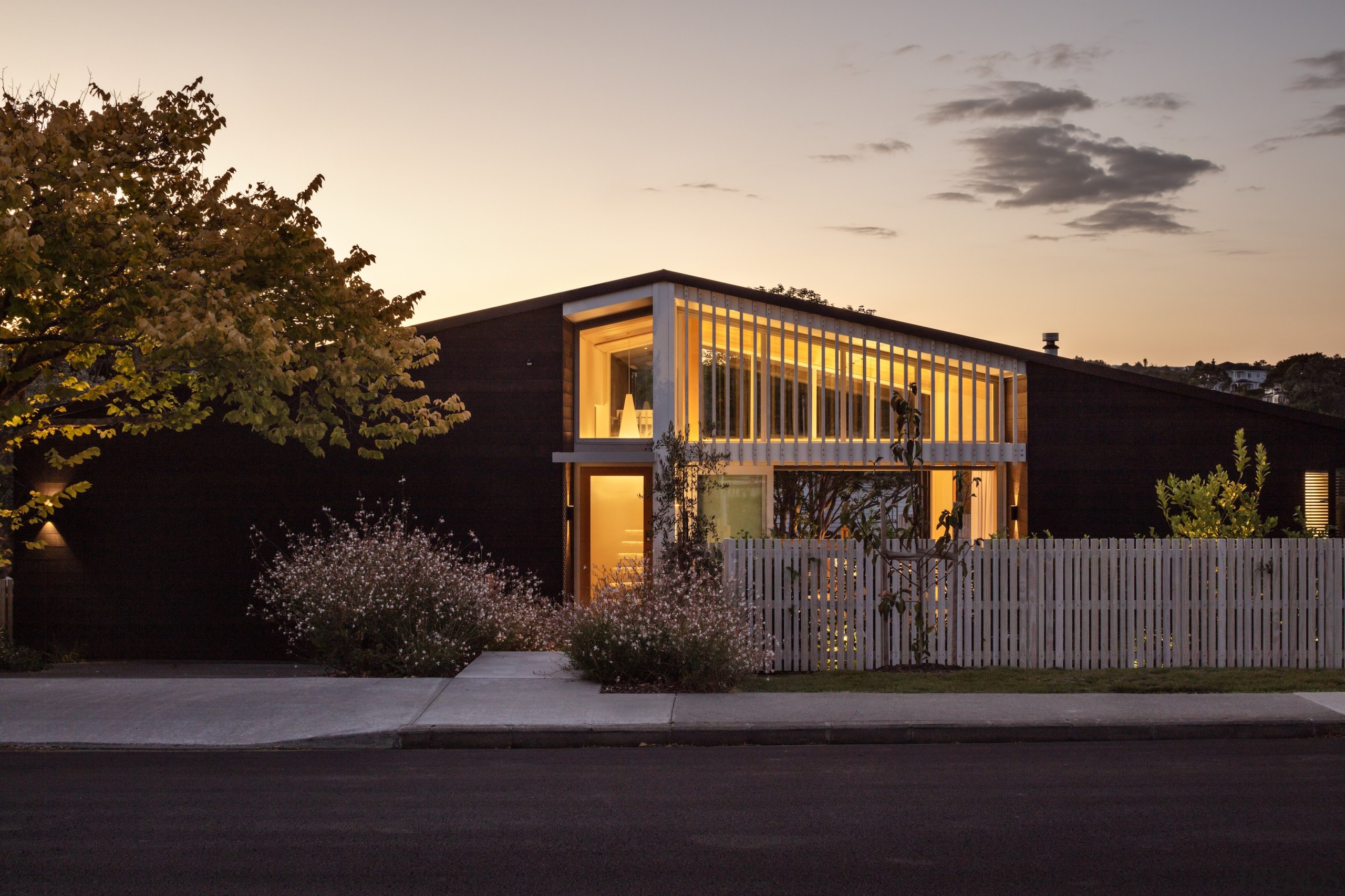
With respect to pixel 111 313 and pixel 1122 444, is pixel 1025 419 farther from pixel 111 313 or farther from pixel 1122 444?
pixel 111 313

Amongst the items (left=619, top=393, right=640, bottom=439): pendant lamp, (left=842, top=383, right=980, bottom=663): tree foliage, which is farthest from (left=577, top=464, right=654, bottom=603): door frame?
(left=842, top=383, right=980, bottom=663): tree foliage

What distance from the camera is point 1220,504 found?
1510cm

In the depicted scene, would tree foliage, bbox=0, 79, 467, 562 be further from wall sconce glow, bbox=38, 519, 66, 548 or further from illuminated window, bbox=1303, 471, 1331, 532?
illuminated window, bbox=1303, 471, 1331, 532

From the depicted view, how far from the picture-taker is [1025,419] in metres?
17.5

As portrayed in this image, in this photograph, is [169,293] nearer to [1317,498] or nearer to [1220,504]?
[1220,504]

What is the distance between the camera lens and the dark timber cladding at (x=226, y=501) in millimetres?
17359

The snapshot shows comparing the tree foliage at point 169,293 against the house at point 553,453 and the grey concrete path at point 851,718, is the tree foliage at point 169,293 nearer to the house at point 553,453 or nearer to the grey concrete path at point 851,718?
the house at point 553,453

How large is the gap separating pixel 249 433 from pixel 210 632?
292 cm

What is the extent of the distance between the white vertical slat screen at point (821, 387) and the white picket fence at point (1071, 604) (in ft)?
17.3

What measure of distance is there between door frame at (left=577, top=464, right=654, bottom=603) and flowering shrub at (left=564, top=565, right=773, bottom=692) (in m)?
6.28

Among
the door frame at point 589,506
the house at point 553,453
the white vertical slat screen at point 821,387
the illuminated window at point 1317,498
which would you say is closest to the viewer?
the illuminated window at point 1317,498

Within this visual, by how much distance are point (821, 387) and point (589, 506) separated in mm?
3909

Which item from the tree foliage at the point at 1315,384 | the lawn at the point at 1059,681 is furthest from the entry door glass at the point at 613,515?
the tree foliage at the point at 1315,384

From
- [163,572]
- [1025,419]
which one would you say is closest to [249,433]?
[163,572]
